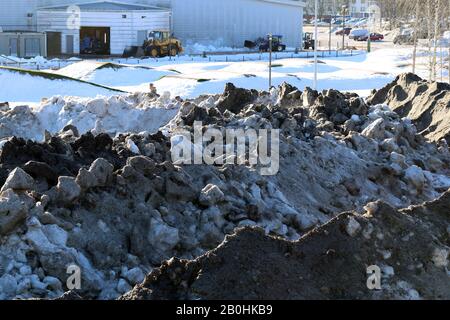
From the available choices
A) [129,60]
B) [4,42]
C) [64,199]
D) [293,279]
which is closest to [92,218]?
[64,199]

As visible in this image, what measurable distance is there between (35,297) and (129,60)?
4621 cm

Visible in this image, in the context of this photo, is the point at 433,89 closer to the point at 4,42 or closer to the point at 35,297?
the point at 35,297

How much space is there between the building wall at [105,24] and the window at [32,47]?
3.22 m

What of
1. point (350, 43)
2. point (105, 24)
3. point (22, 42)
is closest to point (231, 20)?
point (105, 24)

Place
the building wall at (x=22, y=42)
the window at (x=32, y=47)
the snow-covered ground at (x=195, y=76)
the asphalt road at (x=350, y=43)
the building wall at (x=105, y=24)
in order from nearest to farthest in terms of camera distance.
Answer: the snow-covered ground at (x=195, y=76) < the building wall at (x=22, y=42) < the window at (x=32, y=47) < the building wall at (x=105, y=24) < the asphalt road at (x=350, y=43)

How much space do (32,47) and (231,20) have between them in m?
17.1

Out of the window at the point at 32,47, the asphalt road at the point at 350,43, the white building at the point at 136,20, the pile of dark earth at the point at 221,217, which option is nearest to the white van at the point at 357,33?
the asphalt road at the point at 350,43

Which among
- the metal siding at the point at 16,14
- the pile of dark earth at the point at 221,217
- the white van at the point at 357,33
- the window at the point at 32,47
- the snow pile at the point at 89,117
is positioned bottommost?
the pile of dark earth at the point at 221,217

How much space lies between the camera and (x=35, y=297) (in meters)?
9.00

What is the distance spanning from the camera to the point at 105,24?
62.4m

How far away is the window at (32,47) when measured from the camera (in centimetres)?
5853

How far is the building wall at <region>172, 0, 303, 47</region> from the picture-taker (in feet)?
222

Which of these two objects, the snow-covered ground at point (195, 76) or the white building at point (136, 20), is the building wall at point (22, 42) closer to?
the white building at point (136, 20)

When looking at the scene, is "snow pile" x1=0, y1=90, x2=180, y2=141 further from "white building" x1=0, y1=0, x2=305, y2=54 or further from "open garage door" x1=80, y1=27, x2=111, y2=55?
"open garage door" x1=80, y1=27, x2=111, y2=55
